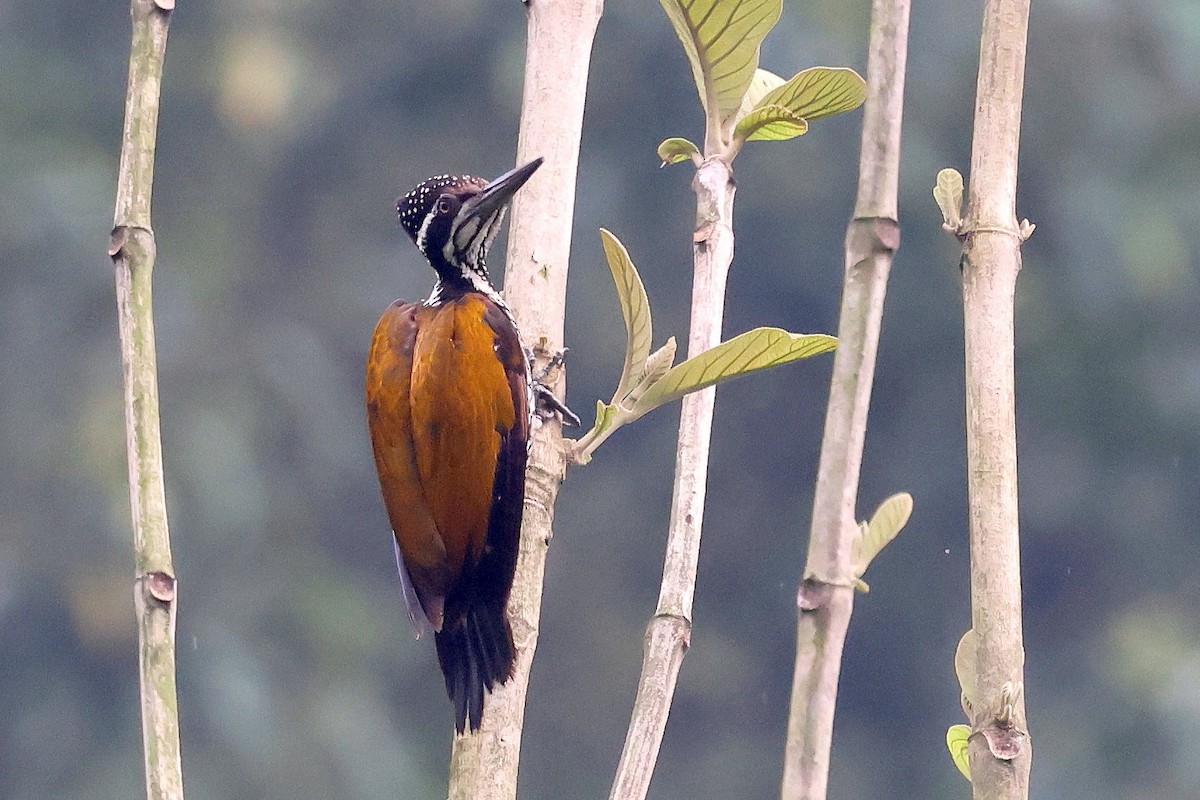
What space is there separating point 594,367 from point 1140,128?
Answer: 2.77 m

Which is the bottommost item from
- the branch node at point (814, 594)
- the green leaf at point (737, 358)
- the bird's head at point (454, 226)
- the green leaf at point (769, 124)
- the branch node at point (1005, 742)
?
the branch node at point (1005, 742)

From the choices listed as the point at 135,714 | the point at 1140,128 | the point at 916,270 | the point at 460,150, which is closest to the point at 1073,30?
the point at 1140,128

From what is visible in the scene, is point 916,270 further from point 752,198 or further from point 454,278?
point 454,278

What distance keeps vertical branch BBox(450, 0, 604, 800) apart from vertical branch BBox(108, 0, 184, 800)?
0.46 m

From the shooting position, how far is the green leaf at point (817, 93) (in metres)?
1.58

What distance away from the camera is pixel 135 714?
28.6ft

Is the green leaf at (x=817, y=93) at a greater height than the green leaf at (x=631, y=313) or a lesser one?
greater

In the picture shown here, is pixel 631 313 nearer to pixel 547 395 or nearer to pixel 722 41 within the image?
pixel 547 395

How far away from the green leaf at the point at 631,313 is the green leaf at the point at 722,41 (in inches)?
6.0

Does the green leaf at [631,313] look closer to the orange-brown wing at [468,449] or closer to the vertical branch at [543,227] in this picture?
the vertical branch at [543,227]

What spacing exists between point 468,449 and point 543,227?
2.11ft

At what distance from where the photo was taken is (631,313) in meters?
1.72

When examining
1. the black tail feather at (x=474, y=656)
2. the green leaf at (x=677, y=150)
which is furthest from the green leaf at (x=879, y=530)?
the green leaf at (x=677, y=150)

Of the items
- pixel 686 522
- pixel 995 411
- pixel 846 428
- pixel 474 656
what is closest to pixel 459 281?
pixel 474 656
